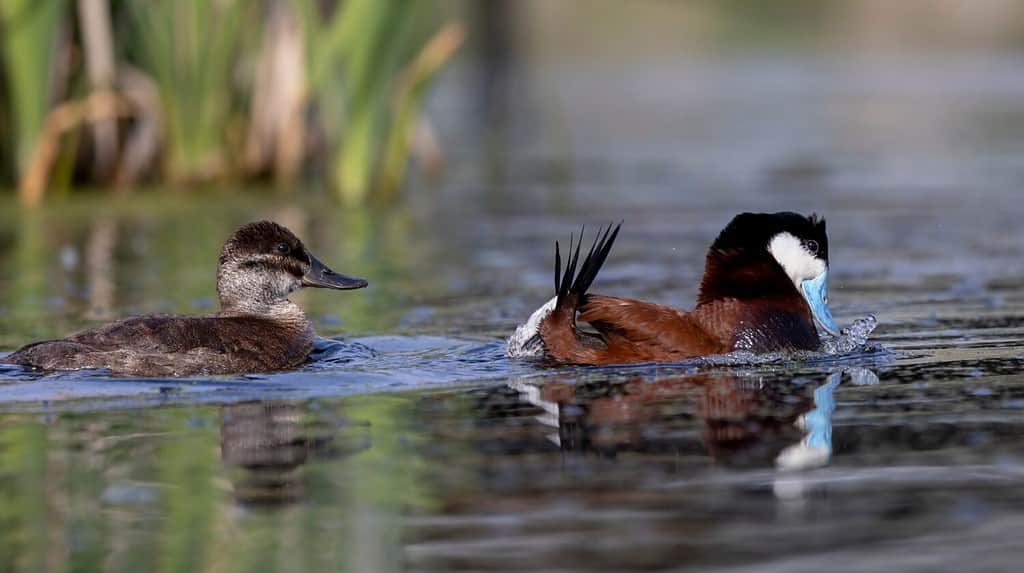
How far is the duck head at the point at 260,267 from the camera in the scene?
833 centimetres

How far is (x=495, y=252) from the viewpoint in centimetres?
1243

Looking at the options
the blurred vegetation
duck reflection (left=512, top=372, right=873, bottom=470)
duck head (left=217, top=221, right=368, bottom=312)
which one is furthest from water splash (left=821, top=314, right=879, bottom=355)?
the blurred vegetation

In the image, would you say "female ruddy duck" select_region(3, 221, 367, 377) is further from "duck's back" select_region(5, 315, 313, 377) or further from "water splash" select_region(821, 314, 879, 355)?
"water splash" select_region(821, 314, 879, 355)

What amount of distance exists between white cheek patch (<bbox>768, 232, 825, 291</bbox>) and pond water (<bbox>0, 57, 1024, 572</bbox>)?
0.46 m

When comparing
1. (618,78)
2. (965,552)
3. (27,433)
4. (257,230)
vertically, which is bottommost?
(965,552)

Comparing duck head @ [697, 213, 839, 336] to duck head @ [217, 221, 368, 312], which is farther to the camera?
duck head @ [217, 221, 368, 312]

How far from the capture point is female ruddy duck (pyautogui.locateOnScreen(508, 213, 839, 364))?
7.40 m

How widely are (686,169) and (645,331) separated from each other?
11.3 m

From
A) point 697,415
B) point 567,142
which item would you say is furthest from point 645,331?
point 567,142

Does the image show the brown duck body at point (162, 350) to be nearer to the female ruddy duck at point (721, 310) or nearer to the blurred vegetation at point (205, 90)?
the female ruddy duck at point (721, 310)

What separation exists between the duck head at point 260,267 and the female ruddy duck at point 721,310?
126 centimetres

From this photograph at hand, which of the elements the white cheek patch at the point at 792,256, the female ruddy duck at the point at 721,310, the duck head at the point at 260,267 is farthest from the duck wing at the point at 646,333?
the duck head at the point at 260,267

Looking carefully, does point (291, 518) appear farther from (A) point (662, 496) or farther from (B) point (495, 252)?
(B) point (495, 252)

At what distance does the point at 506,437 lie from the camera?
5801mm
